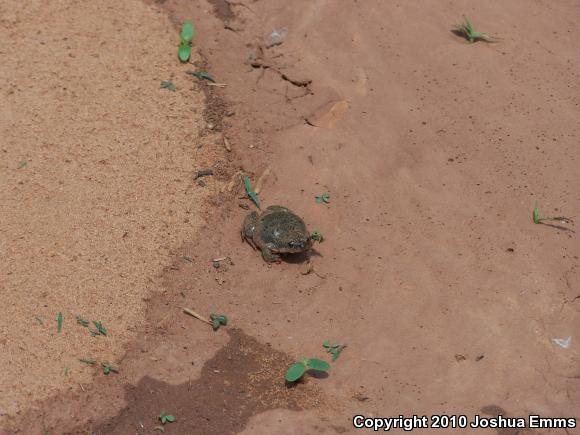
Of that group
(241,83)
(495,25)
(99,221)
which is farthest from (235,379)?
(495,25)

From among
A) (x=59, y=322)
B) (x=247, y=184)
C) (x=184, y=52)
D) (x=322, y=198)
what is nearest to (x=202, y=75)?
(x=184, y=52)

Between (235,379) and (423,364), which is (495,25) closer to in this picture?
Answer: (423,364)

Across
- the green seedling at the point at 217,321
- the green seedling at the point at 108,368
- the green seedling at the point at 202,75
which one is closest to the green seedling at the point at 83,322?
the green seedling at the point at 108,368

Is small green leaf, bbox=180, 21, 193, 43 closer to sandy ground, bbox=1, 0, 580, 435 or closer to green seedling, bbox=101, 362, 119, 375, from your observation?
sandy ground, bbox=1, 0, 580, 435

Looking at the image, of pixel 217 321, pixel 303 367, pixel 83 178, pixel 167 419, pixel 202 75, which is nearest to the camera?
pixel 167 419

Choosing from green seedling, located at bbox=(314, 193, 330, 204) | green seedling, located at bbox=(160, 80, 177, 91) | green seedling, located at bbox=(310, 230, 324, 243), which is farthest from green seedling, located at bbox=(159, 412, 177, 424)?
green seedling, located at bbox=(160, 80, 177, 91)

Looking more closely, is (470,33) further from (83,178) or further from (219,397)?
(219,397)
